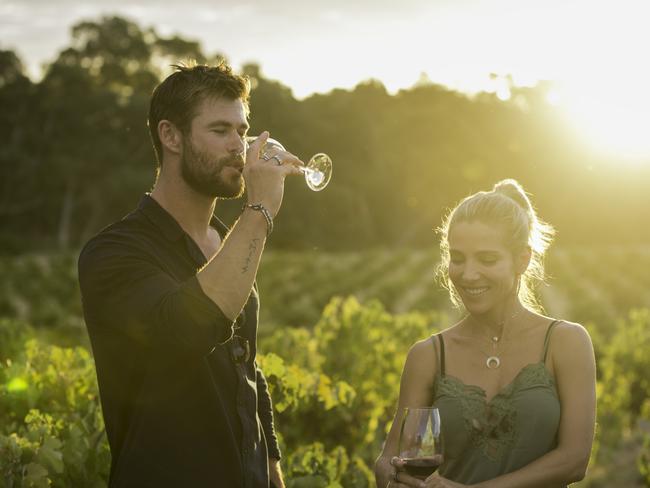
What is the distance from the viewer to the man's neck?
323 centimetres

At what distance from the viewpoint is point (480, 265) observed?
3244mm

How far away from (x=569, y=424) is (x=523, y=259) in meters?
0.63

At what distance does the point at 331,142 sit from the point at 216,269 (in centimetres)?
5394

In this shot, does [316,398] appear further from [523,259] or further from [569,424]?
[569,424]

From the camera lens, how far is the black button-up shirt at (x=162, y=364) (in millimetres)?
2703

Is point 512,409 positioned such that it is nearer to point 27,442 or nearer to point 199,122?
point 199,122

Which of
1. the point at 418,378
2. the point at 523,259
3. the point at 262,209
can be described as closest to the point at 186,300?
the point at 262,209

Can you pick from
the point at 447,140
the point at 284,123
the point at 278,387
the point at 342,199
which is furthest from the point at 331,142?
the point at 278,387

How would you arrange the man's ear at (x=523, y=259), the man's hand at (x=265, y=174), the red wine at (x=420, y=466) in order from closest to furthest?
the red wine at (x=420, y=466) → the man's hand at (x=265, y=174) → the man's ear at (x=523, y=259)

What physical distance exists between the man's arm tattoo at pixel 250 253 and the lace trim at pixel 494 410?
38.2 inches

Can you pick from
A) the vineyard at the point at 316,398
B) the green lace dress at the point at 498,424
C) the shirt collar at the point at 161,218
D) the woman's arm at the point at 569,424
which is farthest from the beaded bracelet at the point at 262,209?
the vineyard at the point at 316,398

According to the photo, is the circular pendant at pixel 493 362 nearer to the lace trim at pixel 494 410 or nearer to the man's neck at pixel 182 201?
the lace trim at pixel 494 410

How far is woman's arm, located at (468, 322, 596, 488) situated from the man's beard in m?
1.28

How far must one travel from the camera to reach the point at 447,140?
270ft
